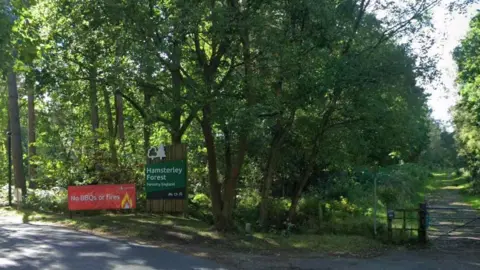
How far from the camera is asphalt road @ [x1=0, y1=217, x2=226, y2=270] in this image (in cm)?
1105

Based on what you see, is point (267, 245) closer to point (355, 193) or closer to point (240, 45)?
point (240, 45)

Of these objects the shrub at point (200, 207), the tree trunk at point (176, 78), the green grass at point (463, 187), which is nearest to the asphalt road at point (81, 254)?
the tree trunk at point (176, 78)

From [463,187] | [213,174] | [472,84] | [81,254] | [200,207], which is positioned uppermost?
[472,84]

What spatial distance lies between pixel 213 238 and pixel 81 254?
429 cm

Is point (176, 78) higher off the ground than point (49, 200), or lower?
higher

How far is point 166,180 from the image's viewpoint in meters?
19.1

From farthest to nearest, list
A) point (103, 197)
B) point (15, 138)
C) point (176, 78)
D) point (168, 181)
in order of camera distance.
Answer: point (15, 138) < point (103, 197) < point (168, 181) < point (176, 78)

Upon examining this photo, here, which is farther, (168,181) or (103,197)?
(103,197)

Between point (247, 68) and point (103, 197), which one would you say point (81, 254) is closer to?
point (247, 68)

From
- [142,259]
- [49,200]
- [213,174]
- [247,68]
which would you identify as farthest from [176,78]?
[49,200]

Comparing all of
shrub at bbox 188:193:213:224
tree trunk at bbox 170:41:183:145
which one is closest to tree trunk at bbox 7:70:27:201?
shrub at bbox 188:193:213:224

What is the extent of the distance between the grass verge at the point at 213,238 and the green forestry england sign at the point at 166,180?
941 millimetres

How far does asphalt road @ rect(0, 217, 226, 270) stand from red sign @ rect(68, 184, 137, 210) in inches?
160

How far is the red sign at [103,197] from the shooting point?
778 inches
